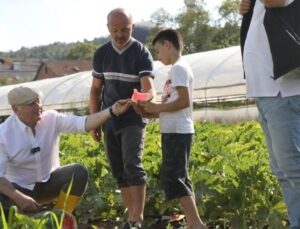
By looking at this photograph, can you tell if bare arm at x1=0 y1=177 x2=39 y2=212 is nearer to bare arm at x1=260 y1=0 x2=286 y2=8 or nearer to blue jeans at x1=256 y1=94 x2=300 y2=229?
blue jeans at x1=256 y1=94 x2=300 y2=229

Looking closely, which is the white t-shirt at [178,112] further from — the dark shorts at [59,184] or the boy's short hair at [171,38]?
the dark shorts at [59,184]

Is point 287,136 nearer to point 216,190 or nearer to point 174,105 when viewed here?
point 174,105

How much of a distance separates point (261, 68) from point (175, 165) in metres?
1.13

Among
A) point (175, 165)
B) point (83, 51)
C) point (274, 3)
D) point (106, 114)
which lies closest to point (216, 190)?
point (175, 165)

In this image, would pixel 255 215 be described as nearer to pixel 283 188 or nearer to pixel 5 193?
pixel 283 188

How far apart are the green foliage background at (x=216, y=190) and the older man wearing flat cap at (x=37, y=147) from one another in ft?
2.35

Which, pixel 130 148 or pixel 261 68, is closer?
pixel 261 68

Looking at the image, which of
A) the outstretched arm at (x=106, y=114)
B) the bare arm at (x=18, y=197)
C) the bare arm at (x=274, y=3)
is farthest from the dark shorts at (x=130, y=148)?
the bare arm at (x=274, y=3)

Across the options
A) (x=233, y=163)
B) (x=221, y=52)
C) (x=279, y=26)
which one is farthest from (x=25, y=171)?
(x=221, y=52)

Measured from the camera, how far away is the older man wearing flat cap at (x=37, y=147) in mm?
3893

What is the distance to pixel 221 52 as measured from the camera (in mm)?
20609

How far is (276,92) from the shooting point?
2838 mm

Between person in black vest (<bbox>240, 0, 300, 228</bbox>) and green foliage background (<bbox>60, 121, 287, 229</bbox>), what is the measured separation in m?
0.90

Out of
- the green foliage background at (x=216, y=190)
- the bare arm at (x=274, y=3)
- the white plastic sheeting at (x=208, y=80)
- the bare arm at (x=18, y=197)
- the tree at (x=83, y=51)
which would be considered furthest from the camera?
the tree at (x=83, y=51)
